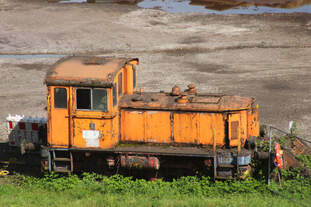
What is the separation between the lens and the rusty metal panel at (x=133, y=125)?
46.1 feet

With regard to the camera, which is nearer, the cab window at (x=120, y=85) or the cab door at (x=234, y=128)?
the cab door at (x=234, y=128)

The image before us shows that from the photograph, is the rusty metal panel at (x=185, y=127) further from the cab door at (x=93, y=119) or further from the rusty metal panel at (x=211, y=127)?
the cab door at (x=93, y=119)

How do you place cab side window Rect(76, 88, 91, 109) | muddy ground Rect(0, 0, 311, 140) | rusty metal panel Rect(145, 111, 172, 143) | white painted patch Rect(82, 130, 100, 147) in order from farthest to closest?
muddy ground Rect(0, 0, 311, 140) → rusty metal panel Rect(145, 111, 172, 143) → white painted patch Rect(82, 130, 100, 147) → cab side window Rect(76, 88, 91, 109)

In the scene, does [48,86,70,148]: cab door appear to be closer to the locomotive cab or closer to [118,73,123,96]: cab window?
the locomotive cab

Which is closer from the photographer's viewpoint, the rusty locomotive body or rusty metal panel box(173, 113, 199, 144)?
the rusty locomotive body

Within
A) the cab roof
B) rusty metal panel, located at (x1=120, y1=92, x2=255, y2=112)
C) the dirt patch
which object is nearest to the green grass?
rusty metal panel, located at (x1=120, y1=92, x2=255, y2=112)

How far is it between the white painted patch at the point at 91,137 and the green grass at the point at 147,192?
3.44 feet

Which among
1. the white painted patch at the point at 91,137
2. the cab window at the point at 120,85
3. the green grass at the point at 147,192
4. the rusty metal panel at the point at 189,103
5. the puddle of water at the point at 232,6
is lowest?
the green grass at the point at 147,192

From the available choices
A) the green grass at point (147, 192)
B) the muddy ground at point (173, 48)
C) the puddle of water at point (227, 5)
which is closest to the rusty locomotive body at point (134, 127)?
the green grass at point (147, 192)

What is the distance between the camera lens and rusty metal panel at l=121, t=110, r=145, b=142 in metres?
14.1

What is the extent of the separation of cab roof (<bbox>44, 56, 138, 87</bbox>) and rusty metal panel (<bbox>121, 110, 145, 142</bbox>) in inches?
49.4

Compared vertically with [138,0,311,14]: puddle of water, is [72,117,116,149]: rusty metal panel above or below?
below

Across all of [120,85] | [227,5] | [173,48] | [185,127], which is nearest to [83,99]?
[120,85]

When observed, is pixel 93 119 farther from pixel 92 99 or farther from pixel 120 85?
pixel 120 85
